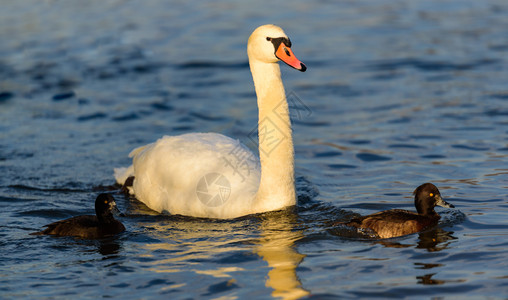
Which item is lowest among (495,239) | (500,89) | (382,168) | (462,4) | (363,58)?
(495,239)

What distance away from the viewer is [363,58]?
18.6 meters

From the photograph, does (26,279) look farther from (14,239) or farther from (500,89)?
(500,89)

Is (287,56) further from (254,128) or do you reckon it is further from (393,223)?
(254,128)

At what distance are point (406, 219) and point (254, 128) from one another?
5856mm

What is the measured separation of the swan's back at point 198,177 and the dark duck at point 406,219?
1.47m

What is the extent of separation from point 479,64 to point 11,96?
10222 mm

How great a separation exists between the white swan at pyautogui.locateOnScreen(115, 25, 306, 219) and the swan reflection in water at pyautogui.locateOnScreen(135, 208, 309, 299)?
0.61ft

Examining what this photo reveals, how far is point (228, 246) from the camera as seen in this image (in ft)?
27.2

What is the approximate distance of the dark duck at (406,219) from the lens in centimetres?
838

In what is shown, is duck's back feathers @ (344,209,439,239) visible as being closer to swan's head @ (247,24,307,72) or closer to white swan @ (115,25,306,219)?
white swan @ (115,25,306,219)

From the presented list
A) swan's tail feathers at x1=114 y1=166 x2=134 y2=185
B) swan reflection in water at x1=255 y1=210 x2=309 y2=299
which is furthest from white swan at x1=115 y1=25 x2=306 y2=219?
swan's tail feathers at x1=114 y1=166 x2=134 y2=185

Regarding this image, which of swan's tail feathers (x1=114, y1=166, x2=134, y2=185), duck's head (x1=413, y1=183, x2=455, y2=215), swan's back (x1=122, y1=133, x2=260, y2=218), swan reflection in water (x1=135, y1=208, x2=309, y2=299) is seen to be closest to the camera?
swan reflection in water (x1=135, y1=208, x2=309, y2=299)

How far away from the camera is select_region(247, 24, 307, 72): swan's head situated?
28.3 feet

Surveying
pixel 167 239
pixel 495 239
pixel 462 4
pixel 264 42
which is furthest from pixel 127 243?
pixel 462 4
